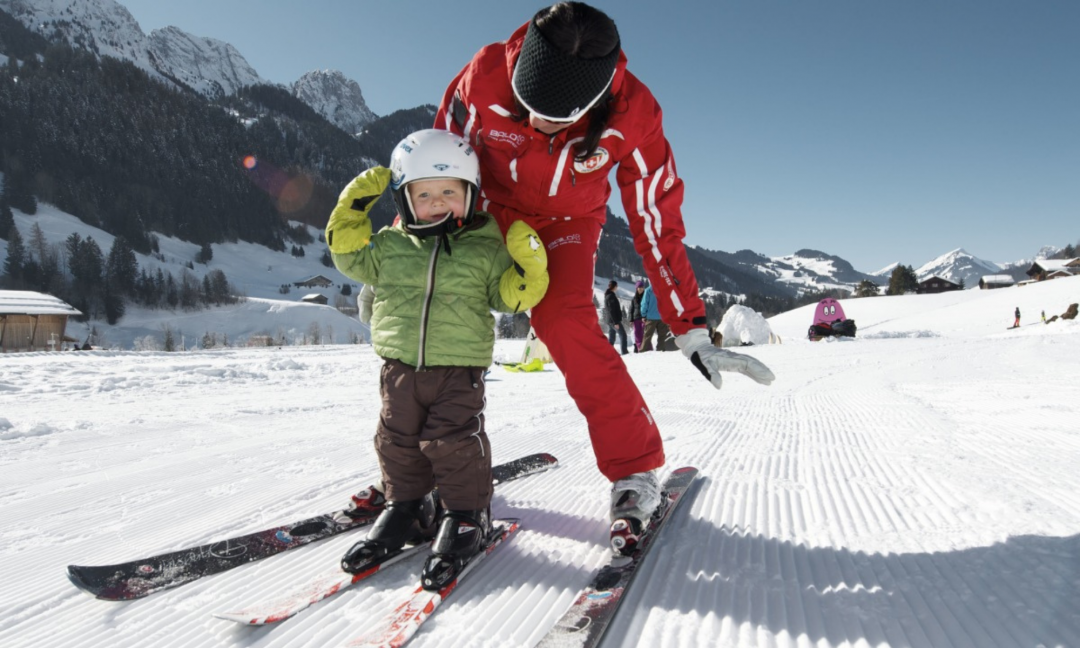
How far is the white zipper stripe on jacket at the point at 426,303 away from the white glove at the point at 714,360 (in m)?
0.92

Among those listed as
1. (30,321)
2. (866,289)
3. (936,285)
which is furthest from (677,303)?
(936,285)

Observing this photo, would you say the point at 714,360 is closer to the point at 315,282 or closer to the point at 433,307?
the point at 433,307

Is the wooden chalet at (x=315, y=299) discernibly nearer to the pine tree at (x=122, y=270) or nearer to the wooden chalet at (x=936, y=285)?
the pine tree at (x=122, y=270)

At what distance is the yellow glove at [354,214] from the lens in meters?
1.91

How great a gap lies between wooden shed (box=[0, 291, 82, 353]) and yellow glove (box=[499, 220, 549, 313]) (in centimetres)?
3062

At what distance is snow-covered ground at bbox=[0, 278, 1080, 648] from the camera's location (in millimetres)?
1252

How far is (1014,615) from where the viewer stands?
1171mm

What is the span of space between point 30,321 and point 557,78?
33712 millimetres

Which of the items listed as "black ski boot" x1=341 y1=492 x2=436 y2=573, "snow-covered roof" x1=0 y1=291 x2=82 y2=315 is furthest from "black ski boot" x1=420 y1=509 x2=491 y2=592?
"snow-covered roof" x1=0 y1=291 x2=82 y2=315

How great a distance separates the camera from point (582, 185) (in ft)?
6.77

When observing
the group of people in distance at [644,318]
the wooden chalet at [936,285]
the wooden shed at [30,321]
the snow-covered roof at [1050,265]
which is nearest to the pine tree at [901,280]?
the wooden chalet at [936,285]

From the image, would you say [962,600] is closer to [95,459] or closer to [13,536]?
[13,536]

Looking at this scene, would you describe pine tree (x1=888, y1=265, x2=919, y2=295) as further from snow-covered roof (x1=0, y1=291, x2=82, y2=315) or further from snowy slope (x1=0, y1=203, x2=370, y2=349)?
snow-covered roof (x1=0, y1=291, x2=82, y2=315)

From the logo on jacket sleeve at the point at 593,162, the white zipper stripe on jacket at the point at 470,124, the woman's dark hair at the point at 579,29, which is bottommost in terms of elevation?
the logo on jacket sleeve at the point at 593,162
